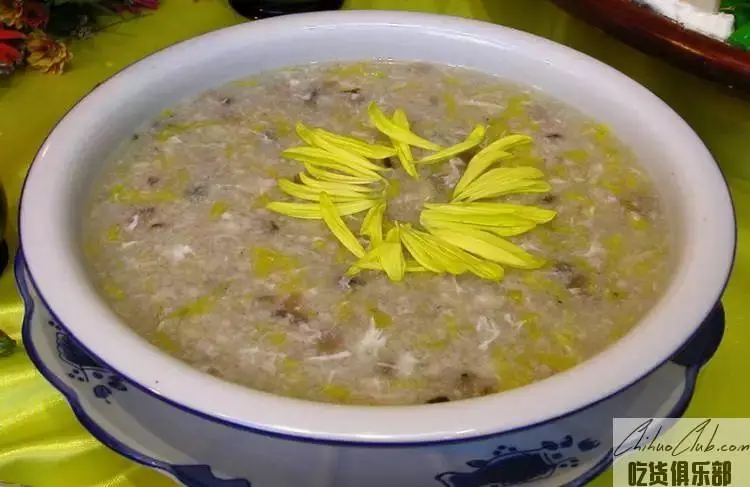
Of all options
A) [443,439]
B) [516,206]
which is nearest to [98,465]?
[443,439]

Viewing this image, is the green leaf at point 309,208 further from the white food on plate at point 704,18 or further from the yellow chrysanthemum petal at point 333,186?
the white food on plate at point 704,18

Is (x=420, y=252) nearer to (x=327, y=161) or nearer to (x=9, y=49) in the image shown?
(x=327, y=161)

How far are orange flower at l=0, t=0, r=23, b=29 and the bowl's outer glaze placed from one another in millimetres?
615

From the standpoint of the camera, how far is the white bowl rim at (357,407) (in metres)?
0.59

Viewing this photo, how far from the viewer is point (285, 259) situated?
0.81 metres

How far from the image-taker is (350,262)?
807 millimetres

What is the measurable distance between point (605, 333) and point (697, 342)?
0.13 m

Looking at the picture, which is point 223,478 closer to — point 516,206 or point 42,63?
point 516,206

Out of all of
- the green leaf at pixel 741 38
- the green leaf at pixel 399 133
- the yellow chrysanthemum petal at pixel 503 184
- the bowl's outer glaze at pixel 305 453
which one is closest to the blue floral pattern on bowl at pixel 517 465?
the bowl's outer glaze at pixel 305 453

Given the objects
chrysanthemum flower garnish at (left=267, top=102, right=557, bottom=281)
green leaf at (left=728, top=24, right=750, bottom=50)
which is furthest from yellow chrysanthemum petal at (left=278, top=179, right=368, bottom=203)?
green leaf at (left=728, top=24, right=750, bottom=50)

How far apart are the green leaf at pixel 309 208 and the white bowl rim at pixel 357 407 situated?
0.69 ft

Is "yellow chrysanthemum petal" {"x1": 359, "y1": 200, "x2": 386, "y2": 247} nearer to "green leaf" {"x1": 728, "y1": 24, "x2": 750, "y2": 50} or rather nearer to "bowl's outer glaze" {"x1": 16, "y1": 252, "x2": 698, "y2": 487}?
"bowl's outer glaze" {"x1": 16, "y1": 252, "x2": 698, "y2": 487}

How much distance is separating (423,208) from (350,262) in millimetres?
109

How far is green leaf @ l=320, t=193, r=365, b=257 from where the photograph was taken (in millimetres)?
805
